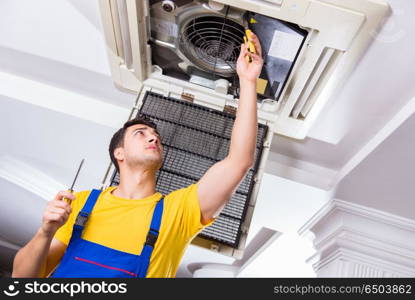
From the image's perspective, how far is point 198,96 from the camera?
6.26 feet

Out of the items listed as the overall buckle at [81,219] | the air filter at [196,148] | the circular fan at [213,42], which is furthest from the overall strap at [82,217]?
the circular fan at [213,42]

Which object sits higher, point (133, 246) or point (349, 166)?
point (349, 166)

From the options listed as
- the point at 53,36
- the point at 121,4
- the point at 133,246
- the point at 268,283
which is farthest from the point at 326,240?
the point at 53,36

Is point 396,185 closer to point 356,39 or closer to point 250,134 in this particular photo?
point 356,39

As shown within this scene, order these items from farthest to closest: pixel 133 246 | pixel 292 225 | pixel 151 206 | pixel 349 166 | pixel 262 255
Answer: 1. pixel 262 255
2. pixel 292 225
3. pixel 349 166
4. pixel 151 206
5. pixel 133 246

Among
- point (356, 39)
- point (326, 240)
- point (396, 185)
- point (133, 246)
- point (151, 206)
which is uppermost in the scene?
point (356, 39)

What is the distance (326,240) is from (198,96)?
1285 millimetres

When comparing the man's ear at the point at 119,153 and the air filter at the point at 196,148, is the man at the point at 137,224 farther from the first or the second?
the air filter at the point at 196,148

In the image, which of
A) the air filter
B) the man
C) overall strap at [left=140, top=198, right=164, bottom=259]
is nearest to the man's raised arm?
the man
